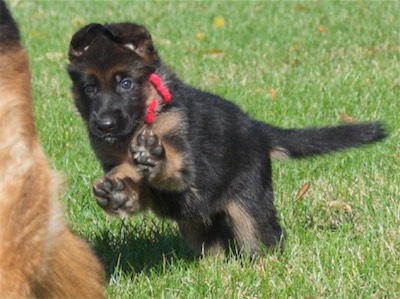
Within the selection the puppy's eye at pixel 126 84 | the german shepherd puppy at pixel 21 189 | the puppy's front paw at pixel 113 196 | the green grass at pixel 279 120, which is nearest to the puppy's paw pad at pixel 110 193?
the puppy's front paw at pixel 113 196

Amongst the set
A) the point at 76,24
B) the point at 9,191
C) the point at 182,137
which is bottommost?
the point at 76,24

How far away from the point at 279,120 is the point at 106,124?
9.87 feet

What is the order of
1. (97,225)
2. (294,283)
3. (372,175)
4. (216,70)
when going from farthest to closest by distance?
1. (216,70)
2. (372,175)
3. (97,225)
4. (294,283)

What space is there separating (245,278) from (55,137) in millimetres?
2970

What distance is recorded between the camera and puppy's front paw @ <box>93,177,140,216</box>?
14.6 ft

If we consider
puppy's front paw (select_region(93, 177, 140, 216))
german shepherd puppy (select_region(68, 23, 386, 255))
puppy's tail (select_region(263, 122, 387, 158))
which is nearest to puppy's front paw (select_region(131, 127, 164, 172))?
german shepherd puppy (select_region(68, 23, 386, 255))

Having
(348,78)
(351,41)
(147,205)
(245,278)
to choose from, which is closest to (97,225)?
(147,205)

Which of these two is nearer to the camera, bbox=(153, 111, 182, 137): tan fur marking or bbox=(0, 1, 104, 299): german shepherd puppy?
bbox=(0, 1, 104, 299): german shepherd puppy

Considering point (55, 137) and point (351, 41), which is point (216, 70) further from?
point (55, 137)

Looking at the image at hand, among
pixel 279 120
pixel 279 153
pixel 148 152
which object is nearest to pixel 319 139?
pixel 279 153

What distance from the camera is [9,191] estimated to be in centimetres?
260

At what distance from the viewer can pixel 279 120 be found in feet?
24.5

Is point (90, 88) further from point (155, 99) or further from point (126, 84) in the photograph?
point (155, 99)

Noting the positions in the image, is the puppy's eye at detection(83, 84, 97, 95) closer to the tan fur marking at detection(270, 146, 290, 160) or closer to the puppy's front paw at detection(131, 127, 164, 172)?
the puppy's front paw at detection(131, 127, 164, 172)
